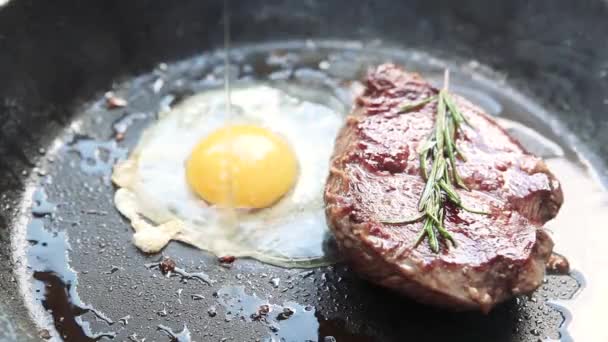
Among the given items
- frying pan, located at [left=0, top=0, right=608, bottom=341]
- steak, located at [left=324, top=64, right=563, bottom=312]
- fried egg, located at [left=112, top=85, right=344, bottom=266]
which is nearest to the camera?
steak, located at [left=324, top=64, right=563, bottom=312]

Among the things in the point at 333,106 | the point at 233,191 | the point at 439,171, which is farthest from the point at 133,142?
the point at 439,171

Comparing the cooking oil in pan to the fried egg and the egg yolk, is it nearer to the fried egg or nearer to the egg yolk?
the fried egg

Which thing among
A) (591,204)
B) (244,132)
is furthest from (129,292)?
(591,204)

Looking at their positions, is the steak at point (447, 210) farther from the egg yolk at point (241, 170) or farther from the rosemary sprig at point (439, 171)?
the egg yolk at point (241, 170)

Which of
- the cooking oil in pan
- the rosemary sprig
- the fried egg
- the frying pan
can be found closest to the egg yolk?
the fried egg

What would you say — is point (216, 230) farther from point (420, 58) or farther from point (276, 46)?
point (420, 58)

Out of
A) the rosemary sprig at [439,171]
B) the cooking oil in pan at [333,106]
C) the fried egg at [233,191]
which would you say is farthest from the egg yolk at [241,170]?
the rosemary sprig at [439,171]
